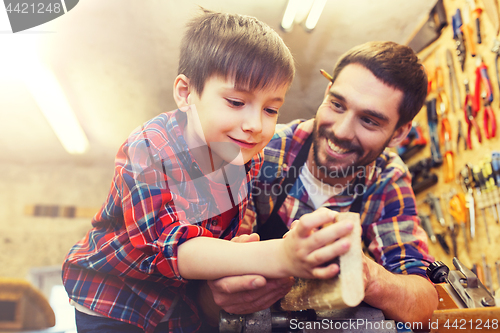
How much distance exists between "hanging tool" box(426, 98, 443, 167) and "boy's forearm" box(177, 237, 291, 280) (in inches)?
35.8

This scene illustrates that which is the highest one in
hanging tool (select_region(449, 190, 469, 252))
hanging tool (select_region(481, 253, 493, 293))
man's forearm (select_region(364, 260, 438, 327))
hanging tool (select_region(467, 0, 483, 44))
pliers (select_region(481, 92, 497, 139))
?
hanging tool (select_region(467, 0, 483, 44))

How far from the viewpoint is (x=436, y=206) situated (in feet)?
3.02

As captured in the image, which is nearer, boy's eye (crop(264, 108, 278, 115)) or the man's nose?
boy's eye (crop(264, 108, 278, 115))

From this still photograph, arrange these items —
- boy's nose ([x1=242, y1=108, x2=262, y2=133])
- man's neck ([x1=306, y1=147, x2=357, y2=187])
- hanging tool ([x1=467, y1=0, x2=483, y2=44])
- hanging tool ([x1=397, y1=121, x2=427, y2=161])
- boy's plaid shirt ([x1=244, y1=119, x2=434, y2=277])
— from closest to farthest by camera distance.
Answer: boy's nose ([x1=242, y1=108, x2=262, y2=133])
boy's plaid shirt ([x1=244, y1=119, x2=434, y2=277])
man's neck ([x1=306, y1=147, x2=357, y2=187])
hanging tool ([x1=467, y1=0, x2=483, y2=44])
hanging tool ([x1=397, y1=121, x2=427, y2=161])

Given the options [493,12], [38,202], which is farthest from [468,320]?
[38,202]

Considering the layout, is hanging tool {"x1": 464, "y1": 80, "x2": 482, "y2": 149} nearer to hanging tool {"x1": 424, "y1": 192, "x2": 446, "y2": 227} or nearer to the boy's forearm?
hanging tool {"x1": 424, "y1": 192, "x2": 446, "y2": 227}

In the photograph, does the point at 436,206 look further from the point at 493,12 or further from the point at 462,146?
the point at 493,12

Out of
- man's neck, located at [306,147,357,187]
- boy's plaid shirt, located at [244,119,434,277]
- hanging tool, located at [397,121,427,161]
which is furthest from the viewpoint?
hanging tool, located at [397,121,427,161]

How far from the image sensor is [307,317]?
33 centimetres

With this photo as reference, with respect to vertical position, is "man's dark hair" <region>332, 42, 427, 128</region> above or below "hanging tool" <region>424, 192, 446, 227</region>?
above

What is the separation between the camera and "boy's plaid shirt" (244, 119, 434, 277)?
0.55 m

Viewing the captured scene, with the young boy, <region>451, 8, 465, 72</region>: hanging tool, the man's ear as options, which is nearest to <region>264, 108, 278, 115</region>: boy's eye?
the young boy

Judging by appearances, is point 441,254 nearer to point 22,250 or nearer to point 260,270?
point 260,270

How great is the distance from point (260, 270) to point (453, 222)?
2.83 feet
